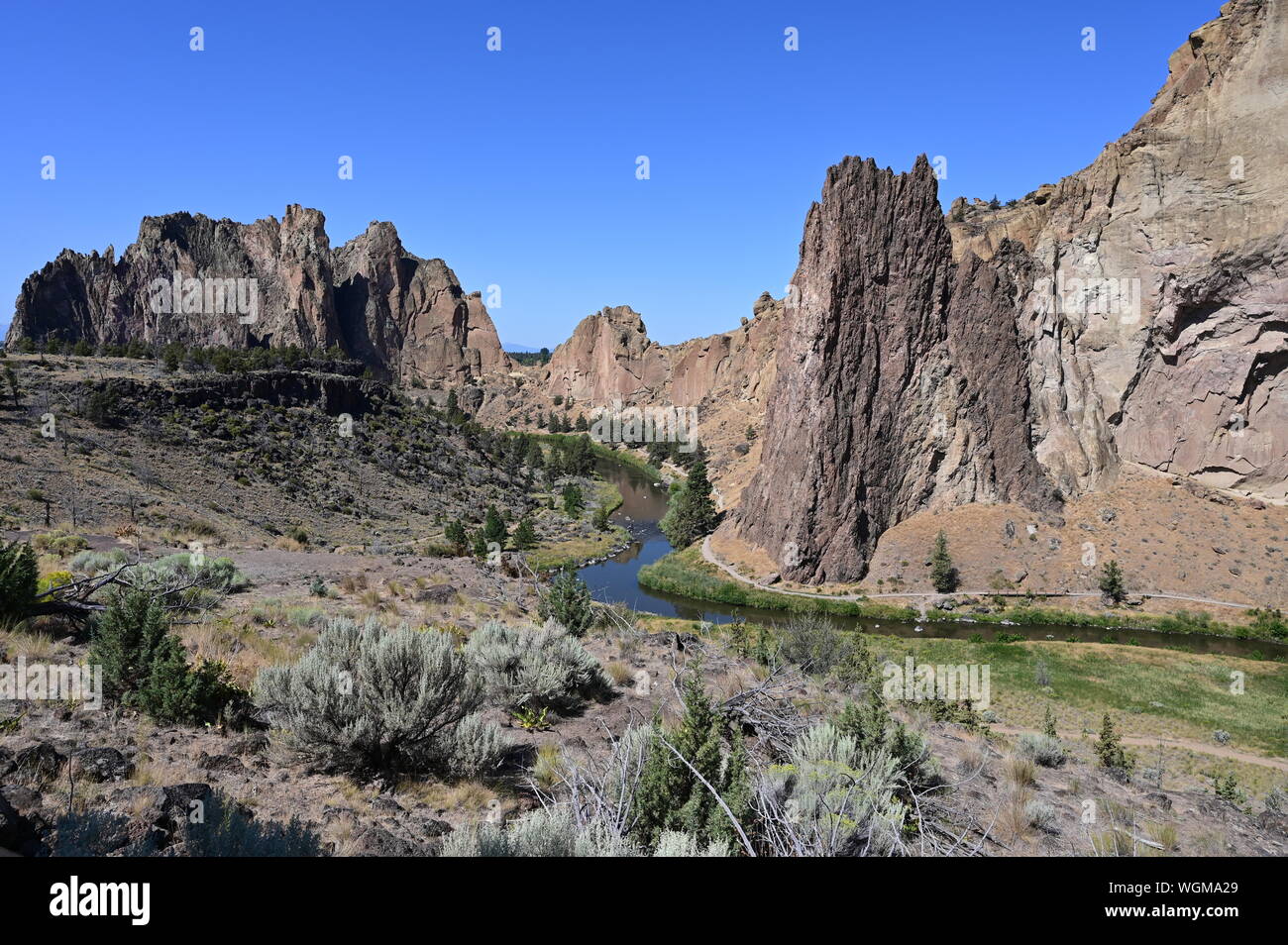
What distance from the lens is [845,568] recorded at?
4112 cm

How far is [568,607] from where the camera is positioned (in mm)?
12289

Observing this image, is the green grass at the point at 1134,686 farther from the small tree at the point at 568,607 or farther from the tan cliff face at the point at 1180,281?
the tan cliff face at the point at 1180,281

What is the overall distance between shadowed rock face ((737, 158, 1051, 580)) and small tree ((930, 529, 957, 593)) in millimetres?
5268

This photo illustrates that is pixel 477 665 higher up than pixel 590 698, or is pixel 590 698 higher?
pixel 477 665

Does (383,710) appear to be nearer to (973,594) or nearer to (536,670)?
(536,670)

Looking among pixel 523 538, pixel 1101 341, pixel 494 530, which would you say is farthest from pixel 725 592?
pixel 1101 341

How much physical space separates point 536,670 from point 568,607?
4514 mm

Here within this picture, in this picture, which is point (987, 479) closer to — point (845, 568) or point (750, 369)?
point (845, 568)

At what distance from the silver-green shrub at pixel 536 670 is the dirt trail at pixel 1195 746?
46.7ft

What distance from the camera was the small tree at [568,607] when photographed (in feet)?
39.8

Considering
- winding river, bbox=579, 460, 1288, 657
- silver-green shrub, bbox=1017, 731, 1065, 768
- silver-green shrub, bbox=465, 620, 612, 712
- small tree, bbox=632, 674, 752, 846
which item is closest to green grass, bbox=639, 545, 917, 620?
winding river, bbox=579, 460, 1288, 657

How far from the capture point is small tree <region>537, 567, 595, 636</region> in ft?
39.8

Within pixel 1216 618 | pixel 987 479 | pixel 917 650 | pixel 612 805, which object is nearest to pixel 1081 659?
pixel 917 650
